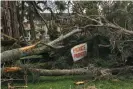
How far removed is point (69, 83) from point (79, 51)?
5.71ft

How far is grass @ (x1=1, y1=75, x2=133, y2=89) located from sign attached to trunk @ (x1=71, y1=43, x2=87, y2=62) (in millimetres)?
953

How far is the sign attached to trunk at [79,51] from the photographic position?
7.56 meters

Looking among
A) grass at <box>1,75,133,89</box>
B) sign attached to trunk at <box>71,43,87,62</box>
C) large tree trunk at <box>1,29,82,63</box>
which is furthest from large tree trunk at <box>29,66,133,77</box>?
sign attached to trunk at <box>71,43,87,62</box>

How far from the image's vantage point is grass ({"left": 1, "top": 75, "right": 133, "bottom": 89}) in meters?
5.82

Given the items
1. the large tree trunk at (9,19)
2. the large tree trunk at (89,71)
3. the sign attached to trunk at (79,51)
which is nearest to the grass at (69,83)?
the large tree trunk at (89,71)

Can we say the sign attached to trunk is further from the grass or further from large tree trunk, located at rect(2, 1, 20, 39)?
large tree trunk, located at rect(2, 1, 20, 39)

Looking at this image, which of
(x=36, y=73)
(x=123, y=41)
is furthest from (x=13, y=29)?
(x=123, y=41)

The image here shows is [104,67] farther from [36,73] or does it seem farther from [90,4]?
[90,4]

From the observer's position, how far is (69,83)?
6180 mm

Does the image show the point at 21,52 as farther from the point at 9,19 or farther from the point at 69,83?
the point at 9,19

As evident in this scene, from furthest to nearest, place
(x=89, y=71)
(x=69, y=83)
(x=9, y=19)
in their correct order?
1. (x=9, y=19)
2. (x=89, y=71)
3. (x=69, y=83)

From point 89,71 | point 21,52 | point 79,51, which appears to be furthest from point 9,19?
point 89,71

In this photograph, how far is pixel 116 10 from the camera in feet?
25.7

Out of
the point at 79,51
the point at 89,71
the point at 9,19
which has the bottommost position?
the point at 89,71
